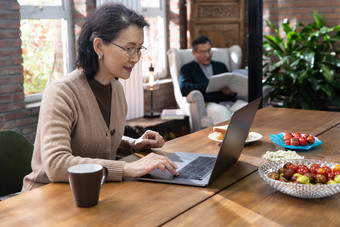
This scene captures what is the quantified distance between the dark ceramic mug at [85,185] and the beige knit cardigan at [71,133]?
22cm

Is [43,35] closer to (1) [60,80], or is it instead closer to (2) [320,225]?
(1) [60,80]

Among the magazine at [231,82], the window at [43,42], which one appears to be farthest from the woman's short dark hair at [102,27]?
the magazine at [231,82]

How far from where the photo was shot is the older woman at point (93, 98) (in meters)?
1.74

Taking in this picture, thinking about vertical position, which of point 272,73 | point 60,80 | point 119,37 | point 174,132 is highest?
Answer: point 119,37

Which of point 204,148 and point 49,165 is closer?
point 49,165

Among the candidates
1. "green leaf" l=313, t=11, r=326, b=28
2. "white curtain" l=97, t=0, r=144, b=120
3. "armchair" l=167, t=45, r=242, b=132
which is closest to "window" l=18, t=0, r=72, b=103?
"white curtain" l=97, t=0, r=144, b=120

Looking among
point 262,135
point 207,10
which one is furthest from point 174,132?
point 262,135

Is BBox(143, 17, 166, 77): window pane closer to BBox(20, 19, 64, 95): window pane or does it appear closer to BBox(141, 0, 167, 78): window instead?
BBox(141, 0, 167, 78): window

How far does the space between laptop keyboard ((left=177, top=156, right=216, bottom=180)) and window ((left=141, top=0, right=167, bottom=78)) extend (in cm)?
339

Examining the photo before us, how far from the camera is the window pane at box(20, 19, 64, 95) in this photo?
12.6 ft

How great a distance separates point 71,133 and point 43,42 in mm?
2330

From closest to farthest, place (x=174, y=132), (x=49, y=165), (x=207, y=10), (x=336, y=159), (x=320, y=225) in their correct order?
(x=320, y=225), (x=49, y=165), (x=336, y=159), (x=174, y=132), (x=207, y=10)

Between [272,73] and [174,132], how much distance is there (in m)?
1.84

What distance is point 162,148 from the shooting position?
6.79 ft
